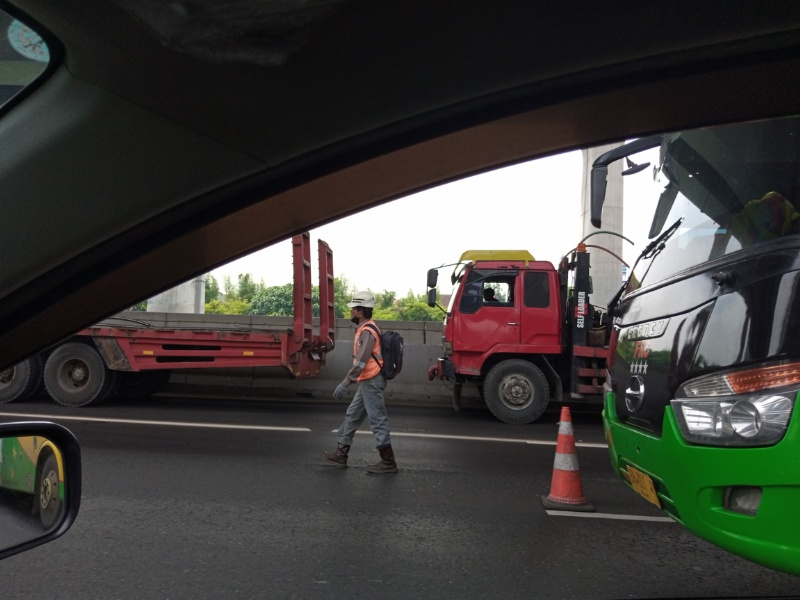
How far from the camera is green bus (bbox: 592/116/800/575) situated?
2.56m

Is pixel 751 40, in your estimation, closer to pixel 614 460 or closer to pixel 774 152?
pixel 774 152

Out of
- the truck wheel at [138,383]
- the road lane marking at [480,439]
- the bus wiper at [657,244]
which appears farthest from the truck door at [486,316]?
the bus wiper at [657,244]

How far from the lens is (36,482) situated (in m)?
1.62

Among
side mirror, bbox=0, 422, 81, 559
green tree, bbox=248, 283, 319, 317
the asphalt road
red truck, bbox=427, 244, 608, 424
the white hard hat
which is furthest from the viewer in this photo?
green tree, bbox=248, 283, 319, 317

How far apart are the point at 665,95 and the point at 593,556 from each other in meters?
3.57

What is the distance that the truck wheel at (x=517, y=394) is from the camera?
10.1 m

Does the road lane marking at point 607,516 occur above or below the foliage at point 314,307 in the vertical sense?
below

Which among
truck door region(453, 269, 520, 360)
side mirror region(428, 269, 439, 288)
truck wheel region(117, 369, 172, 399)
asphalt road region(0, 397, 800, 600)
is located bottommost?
asphalt road region(0, 397, 800, 600)

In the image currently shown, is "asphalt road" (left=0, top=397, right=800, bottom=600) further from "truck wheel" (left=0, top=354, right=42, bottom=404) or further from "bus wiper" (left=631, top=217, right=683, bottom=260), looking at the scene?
"truck wheel" (left=0, top=354, right=42, bottom=404)

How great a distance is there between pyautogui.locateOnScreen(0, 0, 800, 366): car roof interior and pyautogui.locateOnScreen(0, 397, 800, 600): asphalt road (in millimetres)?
2752

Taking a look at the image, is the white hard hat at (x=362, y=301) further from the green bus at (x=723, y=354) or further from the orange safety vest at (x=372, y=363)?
the green bus at (x=723, y=354)

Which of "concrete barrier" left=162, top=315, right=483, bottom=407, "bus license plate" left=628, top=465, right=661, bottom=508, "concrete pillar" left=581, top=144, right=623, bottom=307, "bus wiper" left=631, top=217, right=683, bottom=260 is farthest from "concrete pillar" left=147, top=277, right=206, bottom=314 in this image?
"bus license plate" left=628, top=465, right=661, bottom=508

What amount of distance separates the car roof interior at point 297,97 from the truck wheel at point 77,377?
991cm

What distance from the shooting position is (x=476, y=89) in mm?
1265
